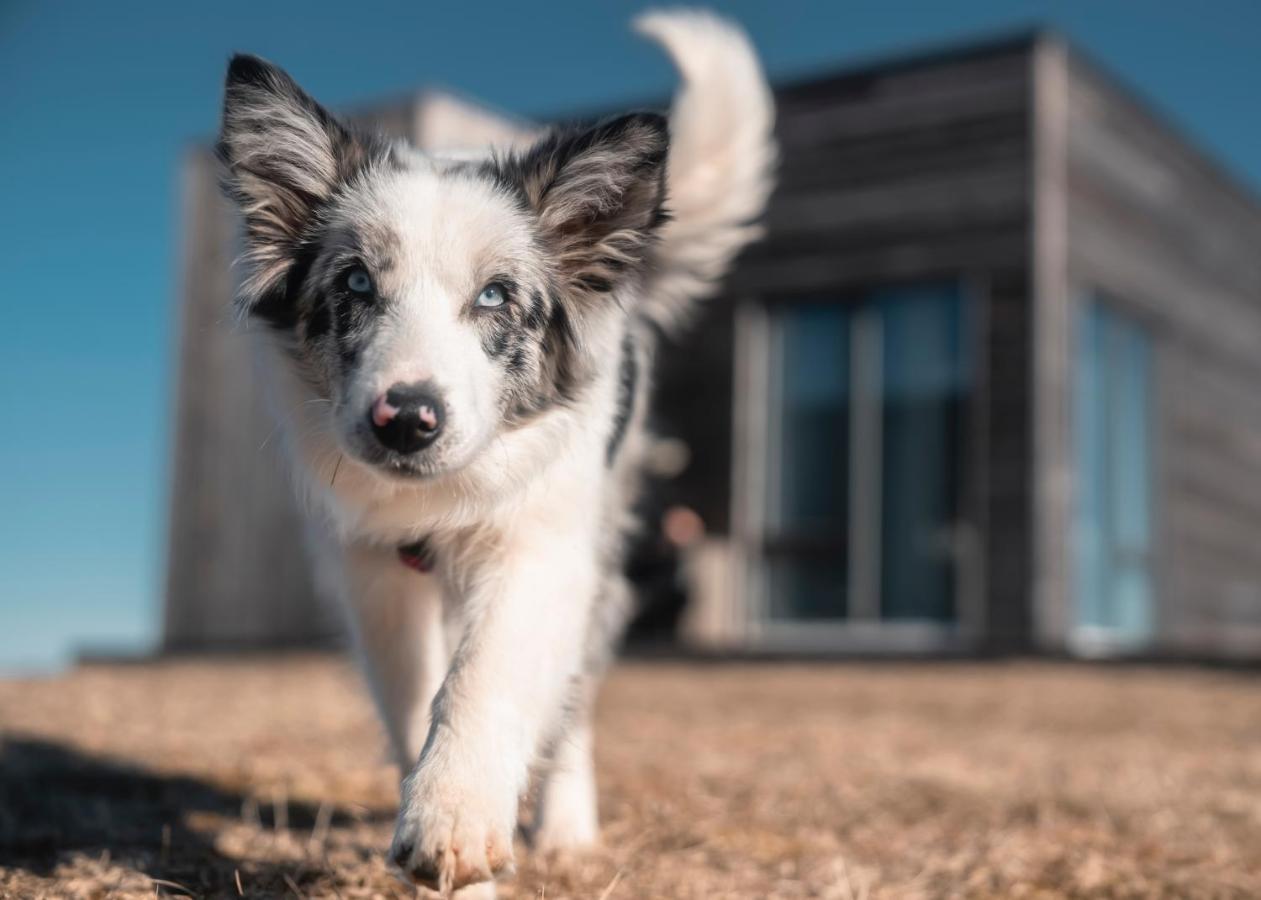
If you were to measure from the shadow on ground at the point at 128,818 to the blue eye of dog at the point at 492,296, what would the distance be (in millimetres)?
1024

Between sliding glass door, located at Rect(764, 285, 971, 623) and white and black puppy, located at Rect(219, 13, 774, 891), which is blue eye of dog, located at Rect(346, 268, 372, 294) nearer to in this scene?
white and black puppy, located at Rect(219, 13, 774, 891)

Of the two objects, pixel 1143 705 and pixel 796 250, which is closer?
pixel 1143 705

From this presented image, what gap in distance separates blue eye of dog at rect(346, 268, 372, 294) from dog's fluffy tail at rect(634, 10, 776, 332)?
4.18 feet

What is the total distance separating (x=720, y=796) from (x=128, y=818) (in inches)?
61.3

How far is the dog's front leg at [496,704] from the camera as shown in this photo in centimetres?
198

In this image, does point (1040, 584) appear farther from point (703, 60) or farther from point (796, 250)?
point (703, 60)

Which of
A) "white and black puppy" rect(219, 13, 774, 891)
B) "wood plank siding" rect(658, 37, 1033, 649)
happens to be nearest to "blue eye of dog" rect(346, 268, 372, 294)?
"white and black puppy" rect(219, 13, 774, 891)

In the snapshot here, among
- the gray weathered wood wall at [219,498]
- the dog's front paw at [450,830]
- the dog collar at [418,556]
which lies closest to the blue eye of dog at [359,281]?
the dog collar at [418,556]

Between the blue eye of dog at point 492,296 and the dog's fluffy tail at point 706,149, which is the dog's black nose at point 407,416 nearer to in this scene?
the blue eye of dog at point 492,296

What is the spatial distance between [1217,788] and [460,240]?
3.28m

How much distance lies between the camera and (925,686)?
7.86m

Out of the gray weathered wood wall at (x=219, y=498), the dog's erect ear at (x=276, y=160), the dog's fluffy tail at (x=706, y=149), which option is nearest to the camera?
the dog's erect ear at (x=276, y=160)

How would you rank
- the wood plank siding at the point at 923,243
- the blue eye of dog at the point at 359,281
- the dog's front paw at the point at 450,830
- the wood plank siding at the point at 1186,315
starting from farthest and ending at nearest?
the wood plank siding at the point at 1186,315 < the wood plank siding at the point at 923,243 < the blue eye of dog at the point at 359,281 < the dog's front paw at the point at 450,830

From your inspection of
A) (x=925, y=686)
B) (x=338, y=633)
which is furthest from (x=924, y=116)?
(x=338, y=633)
